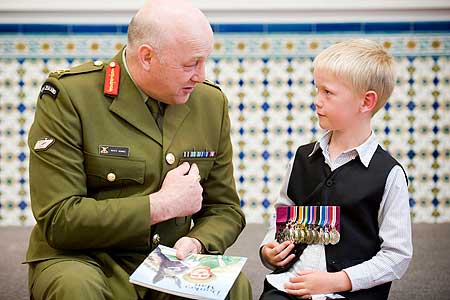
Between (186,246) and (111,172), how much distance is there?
1.01 feet

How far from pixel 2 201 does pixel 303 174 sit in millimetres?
1984

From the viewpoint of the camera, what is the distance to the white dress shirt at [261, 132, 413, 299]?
2.34 metres

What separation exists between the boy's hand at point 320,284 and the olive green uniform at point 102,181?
0.51 ft

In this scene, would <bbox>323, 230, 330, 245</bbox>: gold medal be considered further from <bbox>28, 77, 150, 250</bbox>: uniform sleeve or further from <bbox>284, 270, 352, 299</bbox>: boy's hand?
<bbox>28, 77, 150, 250</bbox>: uniform sleeve

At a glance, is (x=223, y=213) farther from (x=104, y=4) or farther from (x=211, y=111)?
(x=104, y=4)

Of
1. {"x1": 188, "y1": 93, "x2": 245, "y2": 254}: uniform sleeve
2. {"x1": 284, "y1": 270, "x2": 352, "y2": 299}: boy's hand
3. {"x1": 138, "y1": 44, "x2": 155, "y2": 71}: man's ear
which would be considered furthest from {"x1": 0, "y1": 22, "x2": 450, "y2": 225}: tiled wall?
{"x1": 284, "y1": 270, "x2": 352, "y2": 299}: boy's hand

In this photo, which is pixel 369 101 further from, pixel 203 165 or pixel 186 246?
pixel 186 246

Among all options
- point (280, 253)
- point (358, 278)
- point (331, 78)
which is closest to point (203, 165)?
point (280, 253)

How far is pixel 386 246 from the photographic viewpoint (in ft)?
7.72

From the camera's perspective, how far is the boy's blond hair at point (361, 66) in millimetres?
2408

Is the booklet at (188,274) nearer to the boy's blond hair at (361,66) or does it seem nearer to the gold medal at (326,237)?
the gold medal at (326,237)

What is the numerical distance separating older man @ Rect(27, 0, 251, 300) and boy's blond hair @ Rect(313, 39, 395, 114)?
0.36m

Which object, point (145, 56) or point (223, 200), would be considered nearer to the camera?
point (145, 56)

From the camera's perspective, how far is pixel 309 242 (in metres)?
2.44
